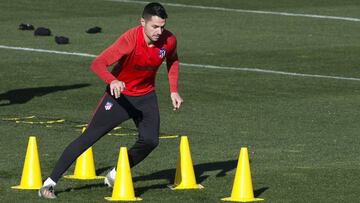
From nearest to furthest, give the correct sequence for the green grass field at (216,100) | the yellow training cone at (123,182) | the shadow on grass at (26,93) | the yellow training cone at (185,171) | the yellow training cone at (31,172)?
1. the yellow training cone at (123,182)
2. the yellow training cone at (31,172)
3. the yellow training cone at (185,171)
4. the green grass field at (216,100)
5. the shadow on grass at (26,93)

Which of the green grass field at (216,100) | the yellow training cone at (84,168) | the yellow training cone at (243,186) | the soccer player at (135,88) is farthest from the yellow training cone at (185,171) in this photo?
the yellow training cone at (84,168)

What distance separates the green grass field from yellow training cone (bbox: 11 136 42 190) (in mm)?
Result: 171

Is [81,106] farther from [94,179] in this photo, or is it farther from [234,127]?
[94,179]

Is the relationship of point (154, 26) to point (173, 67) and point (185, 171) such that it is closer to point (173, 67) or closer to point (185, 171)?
point (173, 67)

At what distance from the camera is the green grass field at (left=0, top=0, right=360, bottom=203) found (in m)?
14.3

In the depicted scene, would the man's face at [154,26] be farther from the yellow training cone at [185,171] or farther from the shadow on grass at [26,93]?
the shadow on grass at [26,93]

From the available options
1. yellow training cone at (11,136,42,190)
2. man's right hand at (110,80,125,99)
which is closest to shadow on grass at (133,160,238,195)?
yellow training cone at (11,136,42,190)

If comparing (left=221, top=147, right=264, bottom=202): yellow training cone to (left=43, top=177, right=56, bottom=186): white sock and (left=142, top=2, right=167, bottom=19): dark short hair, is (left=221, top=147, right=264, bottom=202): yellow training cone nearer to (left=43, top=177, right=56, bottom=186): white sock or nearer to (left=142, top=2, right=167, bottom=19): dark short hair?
(left=142, top=2, right=167, bottom=19): dark short hair

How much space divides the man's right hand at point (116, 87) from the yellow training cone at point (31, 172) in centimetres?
144

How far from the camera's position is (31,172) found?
1357 centimetres

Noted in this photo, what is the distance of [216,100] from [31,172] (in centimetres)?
881

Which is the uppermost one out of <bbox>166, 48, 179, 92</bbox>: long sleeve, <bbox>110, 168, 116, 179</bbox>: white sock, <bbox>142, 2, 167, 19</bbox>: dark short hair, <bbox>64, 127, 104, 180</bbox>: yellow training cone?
<bbox>142, 2, 167, 19</bbox>: dark short hair

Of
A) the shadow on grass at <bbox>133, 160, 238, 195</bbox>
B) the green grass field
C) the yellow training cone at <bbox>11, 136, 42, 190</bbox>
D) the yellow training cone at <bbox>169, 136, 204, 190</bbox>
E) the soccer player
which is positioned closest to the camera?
the soccer player

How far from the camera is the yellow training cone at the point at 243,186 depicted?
12961 millimetres
